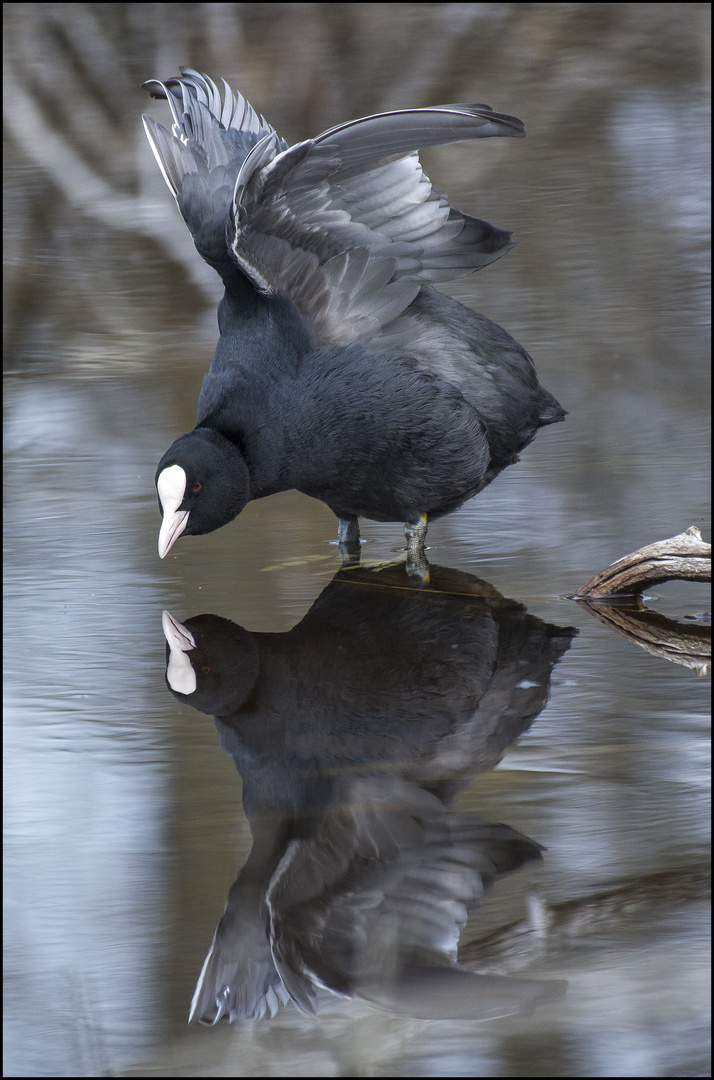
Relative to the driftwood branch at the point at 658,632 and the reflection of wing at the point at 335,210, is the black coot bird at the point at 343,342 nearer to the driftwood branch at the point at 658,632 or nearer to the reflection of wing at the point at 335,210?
the reflection of wing at the point at 335,210

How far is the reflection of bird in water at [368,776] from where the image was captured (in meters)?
2.16

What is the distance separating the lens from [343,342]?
3.91m

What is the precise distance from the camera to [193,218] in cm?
395

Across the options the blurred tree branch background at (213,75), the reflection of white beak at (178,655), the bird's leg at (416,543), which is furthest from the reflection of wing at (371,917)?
the blurred tree branch background at (213,75)

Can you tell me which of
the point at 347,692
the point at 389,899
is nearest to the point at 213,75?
the point at 347,692

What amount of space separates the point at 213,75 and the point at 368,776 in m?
8.57

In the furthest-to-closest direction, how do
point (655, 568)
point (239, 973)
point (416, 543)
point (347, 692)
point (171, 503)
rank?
point (416, 543)
point (171, 503)
point (655, 568)
point (347, 692)
point (239, 973)

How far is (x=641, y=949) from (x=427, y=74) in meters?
8.87

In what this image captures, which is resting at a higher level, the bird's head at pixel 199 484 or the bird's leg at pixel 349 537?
the bird's head at pixel 199 484

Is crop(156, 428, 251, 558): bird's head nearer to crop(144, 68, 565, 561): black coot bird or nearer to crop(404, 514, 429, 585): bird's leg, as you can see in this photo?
crop(144, 68, 565, 561): black coot bird

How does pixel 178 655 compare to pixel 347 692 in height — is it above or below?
below

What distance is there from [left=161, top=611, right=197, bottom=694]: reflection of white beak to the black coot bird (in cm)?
22

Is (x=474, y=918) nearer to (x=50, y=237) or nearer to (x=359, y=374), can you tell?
(x=359, y=374)

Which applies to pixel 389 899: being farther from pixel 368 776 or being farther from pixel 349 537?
pixel 349 537
